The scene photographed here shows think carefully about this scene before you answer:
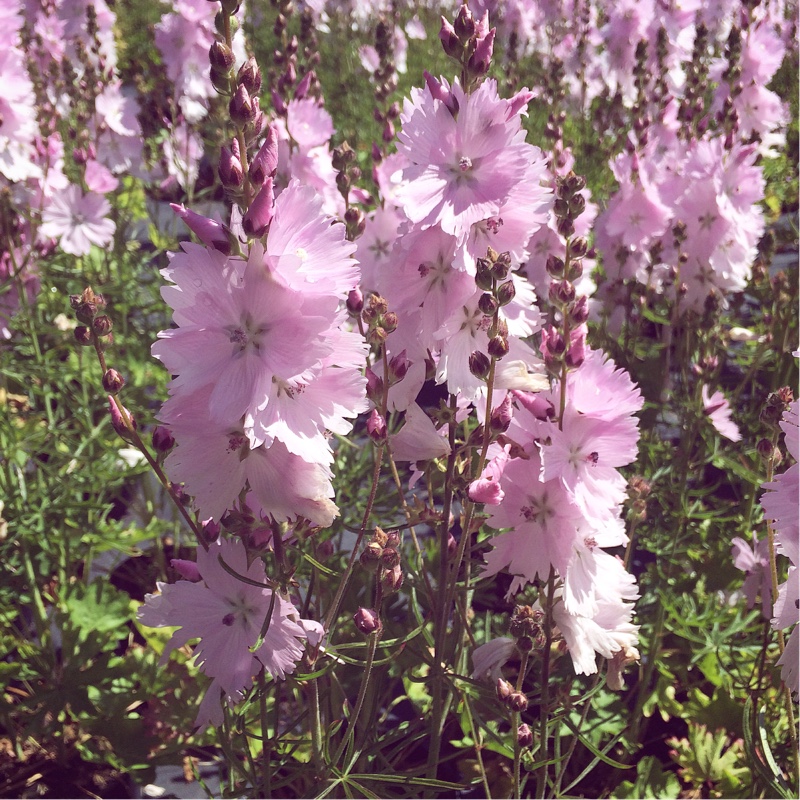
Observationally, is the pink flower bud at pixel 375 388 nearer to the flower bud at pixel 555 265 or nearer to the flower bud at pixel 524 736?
the flower bud at pixel 555 265

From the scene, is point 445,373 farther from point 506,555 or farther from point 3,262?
point 3,262

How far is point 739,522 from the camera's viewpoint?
227 cm

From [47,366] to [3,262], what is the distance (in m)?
0.34

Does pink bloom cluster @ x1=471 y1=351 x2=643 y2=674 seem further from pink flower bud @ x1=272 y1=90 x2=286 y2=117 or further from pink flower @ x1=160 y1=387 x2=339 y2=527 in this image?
pink flower bud @ x1=272 y1=90 x2=286 y2=117

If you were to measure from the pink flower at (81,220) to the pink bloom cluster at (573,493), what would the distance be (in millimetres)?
2051

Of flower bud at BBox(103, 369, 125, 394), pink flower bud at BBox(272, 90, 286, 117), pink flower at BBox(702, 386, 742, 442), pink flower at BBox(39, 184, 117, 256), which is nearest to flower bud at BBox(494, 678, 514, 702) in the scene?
flower bud at BBox(103, 369, 125, 394)

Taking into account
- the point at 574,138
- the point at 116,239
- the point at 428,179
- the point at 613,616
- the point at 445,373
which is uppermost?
the point at 574,138

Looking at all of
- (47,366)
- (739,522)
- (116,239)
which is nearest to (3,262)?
(47,366)

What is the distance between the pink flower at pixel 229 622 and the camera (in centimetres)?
112

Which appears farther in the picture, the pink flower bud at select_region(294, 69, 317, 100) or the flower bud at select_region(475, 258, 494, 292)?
the pink flower bud at select_region(294, 69, 317, 100)

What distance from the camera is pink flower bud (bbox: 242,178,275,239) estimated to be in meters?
0.91

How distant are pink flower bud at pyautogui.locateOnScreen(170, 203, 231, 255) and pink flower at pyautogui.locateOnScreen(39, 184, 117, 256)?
6.50ft

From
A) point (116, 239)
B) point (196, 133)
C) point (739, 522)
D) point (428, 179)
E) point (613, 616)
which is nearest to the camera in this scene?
point (428, 179)

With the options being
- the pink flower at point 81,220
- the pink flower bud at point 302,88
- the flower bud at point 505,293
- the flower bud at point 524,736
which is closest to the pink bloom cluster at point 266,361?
the flower bud at point 505,293
